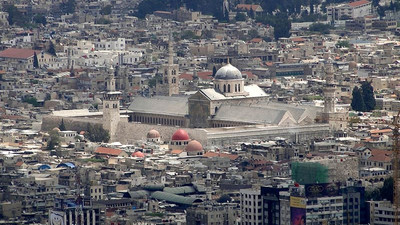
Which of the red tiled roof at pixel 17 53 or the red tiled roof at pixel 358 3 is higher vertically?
the red tiled roof at pixel 358 3

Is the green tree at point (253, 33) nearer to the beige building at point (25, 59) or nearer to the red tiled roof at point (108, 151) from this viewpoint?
the beige building at point (25, 59)

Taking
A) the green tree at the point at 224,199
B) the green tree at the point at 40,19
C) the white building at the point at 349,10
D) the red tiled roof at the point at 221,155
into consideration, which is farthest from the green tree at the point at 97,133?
the white building at the point at 349,10

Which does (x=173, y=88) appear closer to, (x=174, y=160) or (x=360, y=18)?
(x=174, y=160)

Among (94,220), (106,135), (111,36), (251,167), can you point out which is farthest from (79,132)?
(111,36)

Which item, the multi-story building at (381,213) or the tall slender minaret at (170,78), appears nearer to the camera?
the multi-story building at (381,213)

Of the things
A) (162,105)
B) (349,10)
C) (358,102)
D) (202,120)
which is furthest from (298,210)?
(349,10)
